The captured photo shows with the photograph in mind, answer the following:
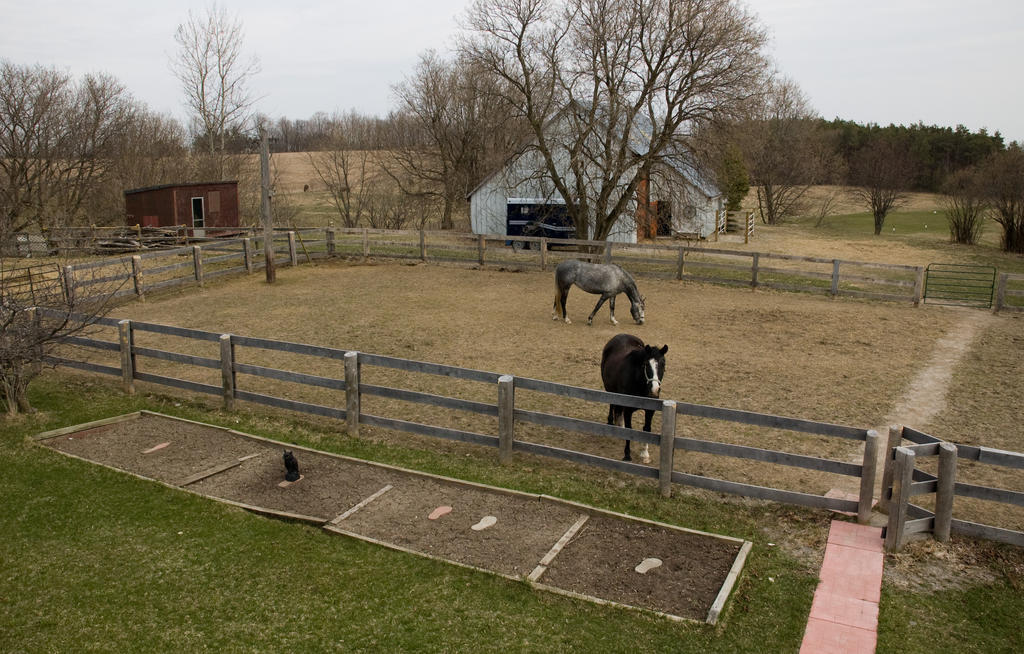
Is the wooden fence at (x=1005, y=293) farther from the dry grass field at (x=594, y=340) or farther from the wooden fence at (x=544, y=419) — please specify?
the wooden fence at (x=544, y=419)

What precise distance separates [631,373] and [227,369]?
16.3 ft

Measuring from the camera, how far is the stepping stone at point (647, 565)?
203 inches

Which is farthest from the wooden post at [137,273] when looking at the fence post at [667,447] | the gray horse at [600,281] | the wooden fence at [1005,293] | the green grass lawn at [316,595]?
the wooden fence at [1005,293]

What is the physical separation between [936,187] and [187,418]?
2402 inches

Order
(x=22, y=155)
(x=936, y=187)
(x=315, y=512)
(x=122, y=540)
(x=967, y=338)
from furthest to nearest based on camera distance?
(x=936, y=187) < (x=22, y=155) < (x=967, y=338) < (x=315, y=512) < (x=122, y=540)

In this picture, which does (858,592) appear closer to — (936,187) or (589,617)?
(589,617)

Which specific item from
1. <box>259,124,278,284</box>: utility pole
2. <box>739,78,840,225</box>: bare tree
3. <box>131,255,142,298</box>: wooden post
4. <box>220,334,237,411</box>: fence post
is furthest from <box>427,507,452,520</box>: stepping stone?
<box>739,78,840,225</box>: bare tree

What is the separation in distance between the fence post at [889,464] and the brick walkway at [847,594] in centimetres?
36

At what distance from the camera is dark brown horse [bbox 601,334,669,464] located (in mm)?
7289

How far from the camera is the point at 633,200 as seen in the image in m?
22.3

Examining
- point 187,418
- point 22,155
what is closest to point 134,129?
point 22,155

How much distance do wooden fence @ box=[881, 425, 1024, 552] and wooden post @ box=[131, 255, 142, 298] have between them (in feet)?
51.3

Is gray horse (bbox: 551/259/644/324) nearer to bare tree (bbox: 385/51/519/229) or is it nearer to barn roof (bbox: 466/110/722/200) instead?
barn roof (bbox: 466/110/722/200)

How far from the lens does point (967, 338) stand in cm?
1325
